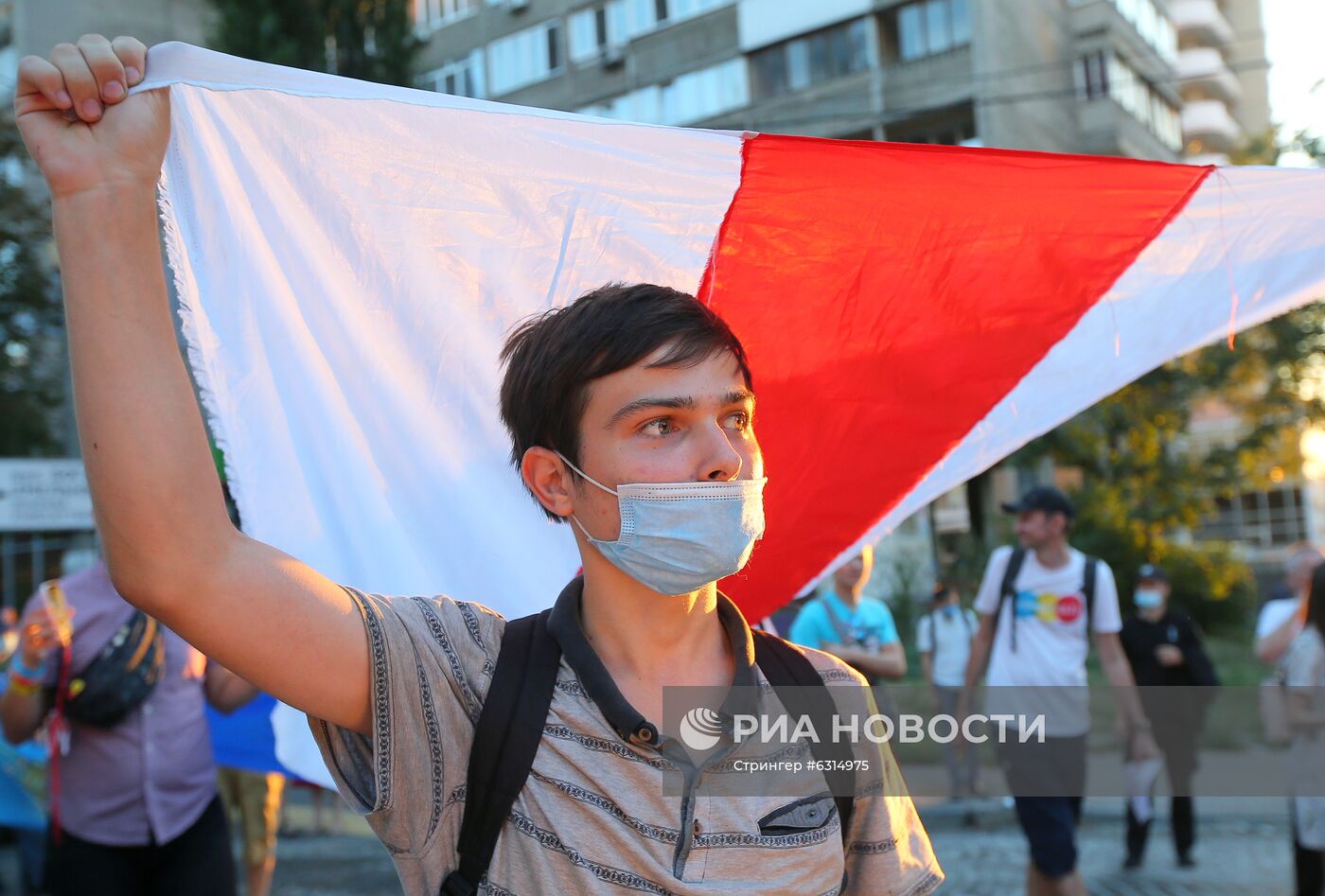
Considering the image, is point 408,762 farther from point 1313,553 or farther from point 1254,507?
point 1254,507

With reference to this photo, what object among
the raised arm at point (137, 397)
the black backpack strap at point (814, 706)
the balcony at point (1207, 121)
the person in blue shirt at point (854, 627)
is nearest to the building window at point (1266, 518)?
the balcony at point (1207, 121)

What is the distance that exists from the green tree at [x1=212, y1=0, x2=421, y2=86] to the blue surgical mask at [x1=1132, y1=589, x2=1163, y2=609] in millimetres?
14910

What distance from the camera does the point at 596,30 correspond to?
100ft

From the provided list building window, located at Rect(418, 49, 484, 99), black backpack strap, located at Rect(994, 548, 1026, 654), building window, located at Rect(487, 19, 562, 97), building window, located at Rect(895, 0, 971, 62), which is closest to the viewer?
black backpack strap, located at Rect(994, 548, 1026, 654)

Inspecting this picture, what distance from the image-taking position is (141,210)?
1.66 metres

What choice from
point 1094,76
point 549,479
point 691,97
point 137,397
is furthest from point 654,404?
point 1094,76

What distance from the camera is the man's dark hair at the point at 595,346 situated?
2.03m

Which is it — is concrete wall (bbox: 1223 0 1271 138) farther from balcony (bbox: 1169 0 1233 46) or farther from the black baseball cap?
the black baseball cap

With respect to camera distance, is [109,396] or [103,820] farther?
[103,820]

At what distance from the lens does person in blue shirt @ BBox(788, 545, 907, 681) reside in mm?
6527

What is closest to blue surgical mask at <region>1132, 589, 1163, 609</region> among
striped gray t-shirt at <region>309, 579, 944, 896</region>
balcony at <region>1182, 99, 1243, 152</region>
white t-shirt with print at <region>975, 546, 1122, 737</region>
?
white t-shirt with print at <region>975, 546, 1122, 737</region>

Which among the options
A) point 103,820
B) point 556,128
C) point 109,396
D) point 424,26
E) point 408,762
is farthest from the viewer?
point 424,26

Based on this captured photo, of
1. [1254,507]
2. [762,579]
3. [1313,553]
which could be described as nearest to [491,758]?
[762,579]

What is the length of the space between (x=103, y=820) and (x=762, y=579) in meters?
2.98
